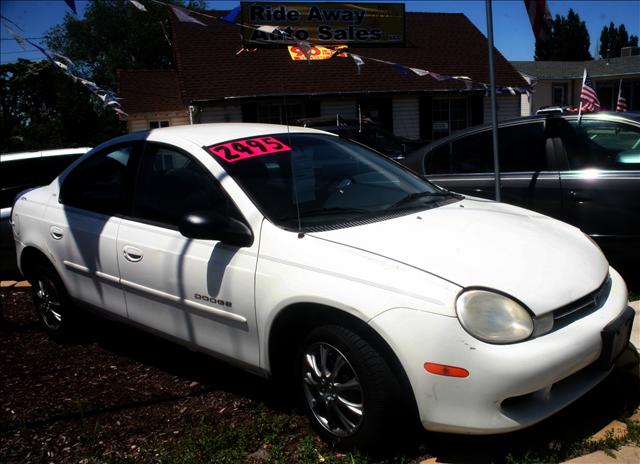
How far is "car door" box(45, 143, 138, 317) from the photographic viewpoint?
148 inches

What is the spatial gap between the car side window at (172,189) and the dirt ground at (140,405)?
1.07m

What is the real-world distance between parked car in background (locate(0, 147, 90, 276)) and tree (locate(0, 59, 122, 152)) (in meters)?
15.5

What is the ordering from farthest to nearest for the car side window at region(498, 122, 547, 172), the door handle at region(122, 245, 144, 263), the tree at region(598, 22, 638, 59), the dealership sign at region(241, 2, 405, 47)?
the tree at region(598, 22, 638, 59)
the dealership sign at region(241, 2, 405, 47)
the car side window at region(498, 122, 547, 172)
the door handle at region(122, 245, 144, 263)

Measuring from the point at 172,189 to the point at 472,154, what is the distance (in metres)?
2.96

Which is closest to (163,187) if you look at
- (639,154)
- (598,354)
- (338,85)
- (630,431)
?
(598,354)

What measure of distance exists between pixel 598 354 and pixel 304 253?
139 centimetres

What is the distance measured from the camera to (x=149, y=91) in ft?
84.6

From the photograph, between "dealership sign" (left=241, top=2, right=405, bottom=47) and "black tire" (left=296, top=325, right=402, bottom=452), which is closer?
"black tire" (left=296, top=325, right=402, bottom=452)

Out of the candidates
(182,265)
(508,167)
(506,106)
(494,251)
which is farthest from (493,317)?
(506,106)

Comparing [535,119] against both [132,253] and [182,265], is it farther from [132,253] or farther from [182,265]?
[132,253]

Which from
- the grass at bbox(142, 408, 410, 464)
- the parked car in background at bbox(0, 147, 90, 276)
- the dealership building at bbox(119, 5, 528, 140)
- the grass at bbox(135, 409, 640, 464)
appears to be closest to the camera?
the grass at bbox(135, 409, 640, 464)

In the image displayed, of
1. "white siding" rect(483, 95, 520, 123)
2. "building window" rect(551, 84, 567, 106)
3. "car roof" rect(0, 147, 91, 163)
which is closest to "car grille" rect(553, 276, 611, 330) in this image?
"car roof" rect(0, 147, 91, 163)

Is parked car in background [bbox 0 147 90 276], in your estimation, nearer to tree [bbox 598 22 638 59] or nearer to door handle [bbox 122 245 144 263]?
door handle [bbox 122 245 144 263]

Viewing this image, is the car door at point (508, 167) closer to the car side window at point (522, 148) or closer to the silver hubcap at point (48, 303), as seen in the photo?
the car side window at point (522, 148)
